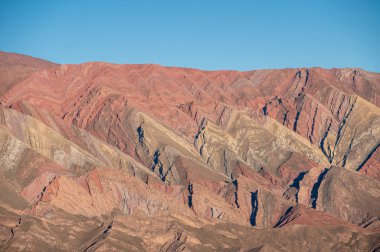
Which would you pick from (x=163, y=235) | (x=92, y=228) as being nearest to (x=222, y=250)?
(x=163, y=235)

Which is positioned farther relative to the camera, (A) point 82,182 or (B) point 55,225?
(A) point 82,182

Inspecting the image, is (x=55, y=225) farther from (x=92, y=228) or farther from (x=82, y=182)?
(x=82, y=182)

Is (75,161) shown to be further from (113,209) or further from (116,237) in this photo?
(116,237)

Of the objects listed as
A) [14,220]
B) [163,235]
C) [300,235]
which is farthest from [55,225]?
[300,235]

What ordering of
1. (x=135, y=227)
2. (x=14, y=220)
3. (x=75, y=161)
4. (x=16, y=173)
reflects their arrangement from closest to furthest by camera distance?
(x=14, y=220), (x=135, y=227), (x=16, y=173), (x=75, y=161)

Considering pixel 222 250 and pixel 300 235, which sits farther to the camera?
pixel 300 235

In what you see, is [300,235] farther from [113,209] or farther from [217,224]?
[113,209]

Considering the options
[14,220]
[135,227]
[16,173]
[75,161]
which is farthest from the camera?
[75,161]

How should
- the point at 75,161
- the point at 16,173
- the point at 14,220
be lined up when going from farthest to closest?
the point at 75,161, the point at 16,173, the point at 14,220
